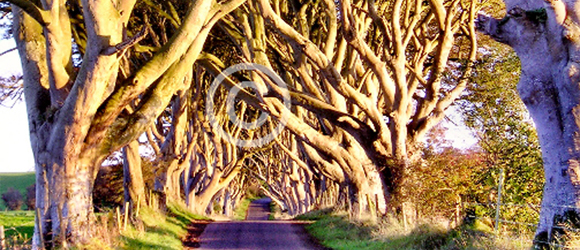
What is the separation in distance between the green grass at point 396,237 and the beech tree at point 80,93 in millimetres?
5699

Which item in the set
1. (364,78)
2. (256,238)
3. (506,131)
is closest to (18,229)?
(256,238)

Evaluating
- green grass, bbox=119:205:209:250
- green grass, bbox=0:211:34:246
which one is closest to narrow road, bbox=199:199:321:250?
green grass, bbox=119:205:209:250

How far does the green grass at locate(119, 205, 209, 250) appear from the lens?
15.7 m

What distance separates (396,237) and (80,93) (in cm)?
731

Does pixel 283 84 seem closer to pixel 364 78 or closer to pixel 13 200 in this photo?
pixel 364 78

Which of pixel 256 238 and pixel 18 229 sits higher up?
pixel 18 229

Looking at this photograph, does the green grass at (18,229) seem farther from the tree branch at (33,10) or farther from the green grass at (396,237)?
the green grass at (396,237)

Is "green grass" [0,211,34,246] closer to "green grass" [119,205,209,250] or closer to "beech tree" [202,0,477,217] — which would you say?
"green grass" [119,205,209,250]

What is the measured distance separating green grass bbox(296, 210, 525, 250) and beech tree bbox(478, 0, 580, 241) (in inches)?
40.1

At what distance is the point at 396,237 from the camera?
1435 centimetres

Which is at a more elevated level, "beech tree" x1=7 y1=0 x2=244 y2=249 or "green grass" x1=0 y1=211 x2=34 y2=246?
"beech tree" x1=7 y1=0 x2=244 y2=249

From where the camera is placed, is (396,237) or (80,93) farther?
(396,237)

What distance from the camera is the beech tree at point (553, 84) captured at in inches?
358

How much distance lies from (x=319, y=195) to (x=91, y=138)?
2610 cm
